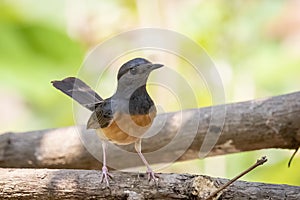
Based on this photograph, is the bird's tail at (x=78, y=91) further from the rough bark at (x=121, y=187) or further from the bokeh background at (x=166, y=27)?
the bokeh background at (x=166, y=27)

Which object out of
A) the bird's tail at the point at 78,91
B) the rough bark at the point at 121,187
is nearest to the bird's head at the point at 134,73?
the bird's tail at the point at 78,91

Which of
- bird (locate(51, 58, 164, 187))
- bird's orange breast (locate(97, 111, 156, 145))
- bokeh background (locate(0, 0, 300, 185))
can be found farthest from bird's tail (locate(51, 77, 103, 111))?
bokeh background (locate(0, 0, 300, 185))

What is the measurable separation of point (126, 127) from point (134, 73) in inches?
6.0

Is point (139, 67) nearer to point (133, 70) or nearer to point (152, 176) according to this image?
point (133, 70)

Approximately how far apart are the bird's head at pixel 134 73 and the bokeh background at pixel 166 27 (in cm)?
66

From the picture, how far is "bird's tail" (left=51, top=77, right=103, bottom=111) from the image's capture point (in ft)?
5.84

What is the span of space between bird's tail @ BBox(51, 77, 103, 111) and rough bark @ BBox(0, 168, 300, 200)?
32 centimetres

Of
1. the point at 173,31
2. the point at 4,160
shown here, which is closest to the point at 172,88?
the point at 173,31

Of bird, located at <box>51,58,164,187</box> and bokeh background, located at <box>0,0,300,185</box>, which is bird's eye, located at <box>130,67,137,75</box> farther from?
bokeh background, located at <box>0,0,300,185</box>

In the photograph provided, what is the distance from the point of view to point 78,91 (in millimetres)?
1797

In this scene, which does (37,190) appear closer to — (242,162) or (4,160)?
(4,160)

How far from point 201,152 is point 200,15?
741 millimetres

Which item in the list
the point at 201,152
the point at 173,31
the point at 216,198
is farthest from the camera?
the point at 173,31

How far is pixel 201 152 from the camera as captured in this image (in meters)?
2.07
